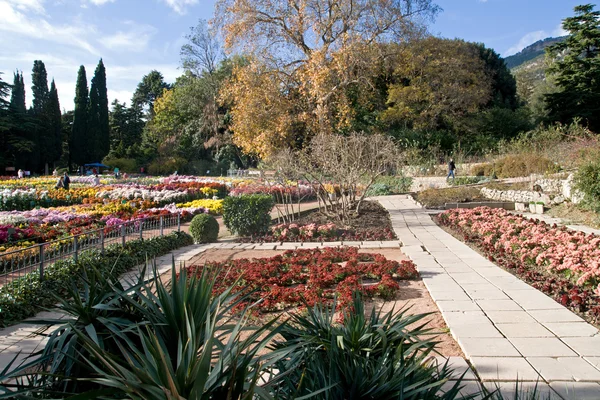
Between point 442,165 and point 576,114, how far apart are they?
37.6 ft

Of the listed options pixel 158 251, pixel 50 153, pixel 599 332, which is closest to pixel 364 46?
pixel 158 251

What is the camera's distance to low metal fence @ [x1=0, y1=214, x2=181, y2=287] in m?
5.05

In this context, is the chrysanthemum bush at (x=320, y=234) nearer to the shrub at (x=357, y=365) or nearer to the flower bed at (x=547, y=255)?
the flower bed at (x=547, y=255)

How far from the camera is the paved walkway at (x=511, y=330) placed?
2.86 metres

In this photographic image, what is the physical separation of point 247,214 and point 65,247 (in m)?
3.98

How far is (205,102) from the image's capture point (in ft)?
124

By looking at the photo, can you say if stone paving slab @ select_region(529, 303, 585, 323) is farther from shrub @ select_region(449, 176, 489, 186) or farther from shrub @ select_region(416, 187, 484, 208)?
shrub @ select_region(449, 176, 489, 186)

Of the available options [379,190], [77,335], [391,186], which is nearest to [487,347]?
[77,335]

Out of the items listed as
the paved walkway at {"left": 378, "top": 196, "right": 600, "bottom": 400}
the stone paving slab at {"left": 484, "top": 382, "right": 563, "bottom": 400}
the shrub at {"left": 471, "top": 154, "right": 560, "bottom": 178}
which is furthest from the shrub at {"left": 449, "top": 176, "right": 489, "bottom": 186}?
the stone paving slab at {"left": 484, "top": 382, "right": 563, "bottom": 400}

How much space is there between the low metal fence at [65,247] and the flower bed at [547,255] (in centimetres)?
592

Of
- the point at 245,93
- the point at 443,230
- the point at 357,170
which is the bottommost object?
the point at 443,230

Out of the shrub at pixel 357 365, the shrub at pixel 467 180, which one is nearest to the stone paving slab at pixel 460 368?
the shrub at pixel 357 365

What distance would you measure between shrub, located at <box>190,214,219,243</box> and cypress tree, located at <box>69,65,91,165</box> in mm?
33981

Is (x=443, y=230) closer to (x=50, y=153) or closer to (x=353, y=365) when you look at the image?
(x=353, y=365)
